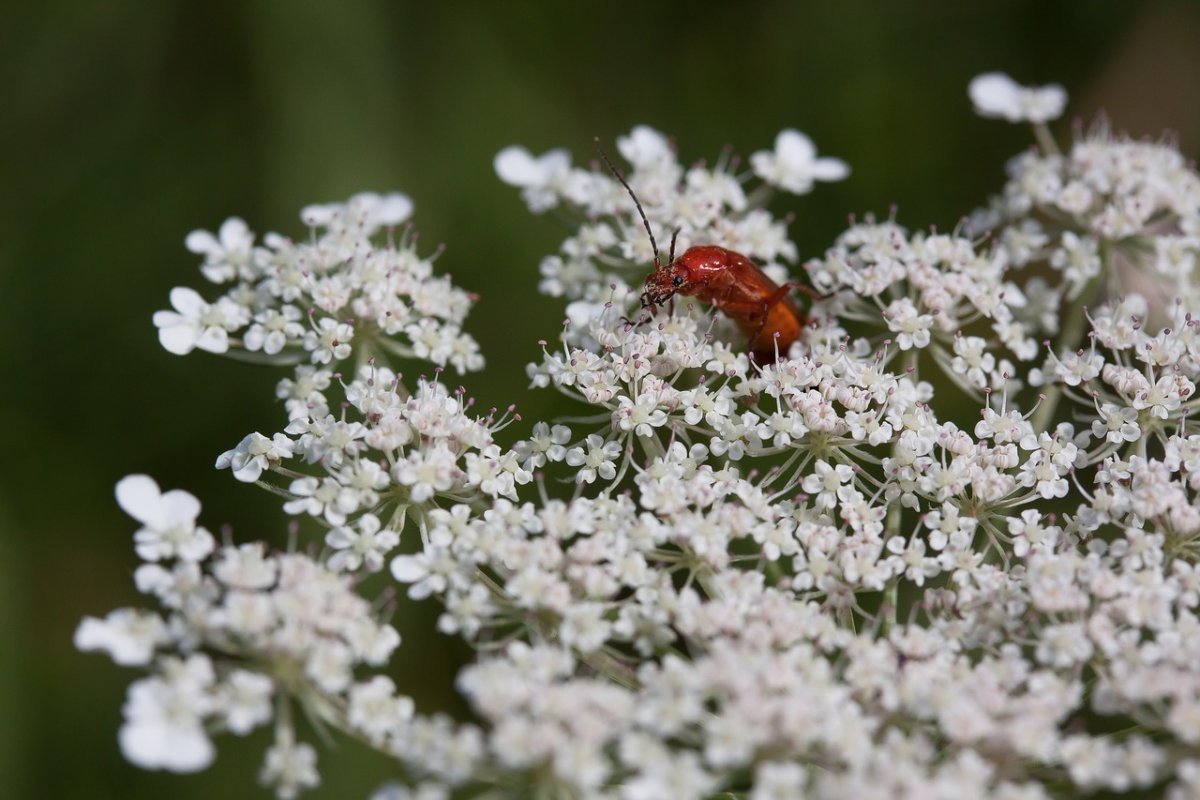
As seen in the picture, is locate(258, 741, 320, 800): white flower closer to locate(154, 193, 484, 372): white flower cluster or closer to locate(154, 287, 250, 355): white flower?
locate(154, 193, 484, 372): white flower cluster

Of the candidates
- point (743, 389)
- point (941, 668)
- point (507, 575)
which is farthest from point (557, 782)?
point (743, 389)

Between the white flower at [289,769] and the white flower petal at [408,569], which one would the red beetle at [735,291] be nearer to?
→ the white flower petal at [408,569]

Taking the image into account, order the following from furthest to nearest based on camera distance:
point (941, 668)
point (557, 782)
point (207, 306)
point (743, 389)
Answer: point (207, 306) < point (743, 389) < point (941, 668) < point (557, 782)

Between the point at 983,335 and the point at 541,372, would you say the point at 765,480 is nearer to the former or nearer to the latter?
the point at 541,372

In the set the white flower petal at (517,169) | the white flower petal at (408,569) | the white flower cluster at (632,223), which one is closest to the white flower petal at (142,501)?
the white flower petal at (408,569)

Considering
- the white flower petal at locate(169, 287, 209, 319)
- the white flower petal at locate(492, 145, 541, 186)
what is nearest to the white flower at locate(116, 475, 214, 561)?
the white flower petal at locate(169, 287, 209, 319)

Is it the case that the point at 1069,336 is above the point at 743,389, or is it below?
above
